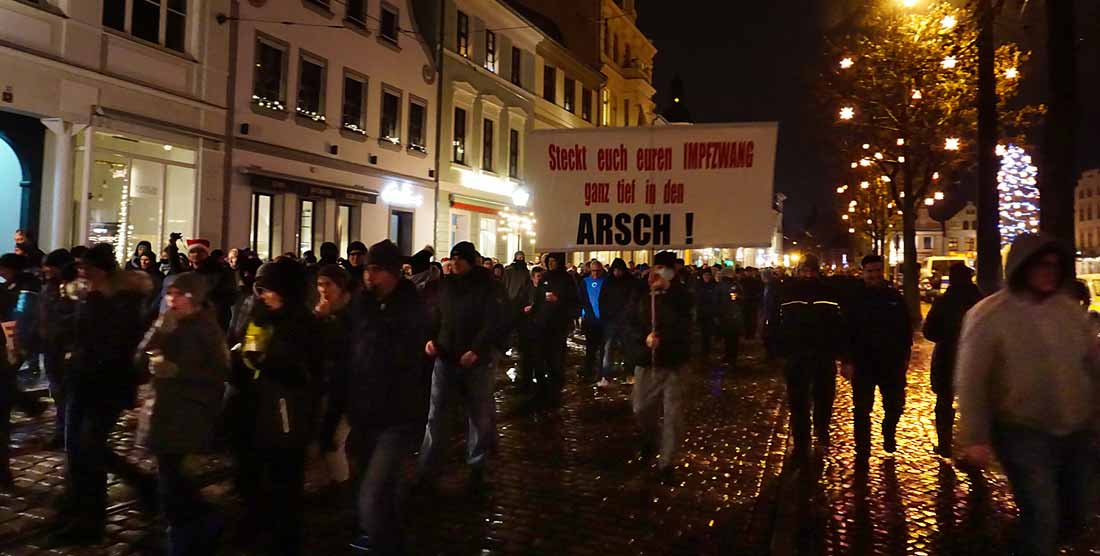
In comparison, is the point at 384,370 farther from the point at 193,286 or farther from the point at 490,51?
the point at 490,51

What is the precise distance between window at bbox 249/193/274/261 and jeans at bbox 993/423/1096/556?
17.8 metres

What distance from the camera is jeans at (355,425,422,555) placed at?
425 centimetres

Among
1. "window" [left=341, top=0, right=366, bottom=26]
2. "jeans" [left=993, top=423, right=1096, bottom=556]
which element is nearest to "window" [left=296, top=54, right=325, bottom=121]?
"window" [left=341, top=0, right=366, bottom=26]

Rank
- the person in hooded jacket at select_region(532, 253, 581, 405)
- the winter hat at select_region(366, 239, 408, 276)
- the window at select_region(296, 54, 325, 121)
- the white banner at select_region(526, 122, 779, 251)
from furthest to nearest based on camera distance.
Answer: the window at select_region(296, 54, 325, 121), the person in hooded jacket at select_region(532, 253, 581, 405), the white banner at select_region(526, 122, 779, 251), the winter hat at select_region(366, 239, 408, 276)

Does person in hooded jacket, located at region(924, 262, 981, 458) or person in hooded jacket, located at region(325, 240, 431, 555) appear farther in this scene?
person in hooded jacket, located at region(924, 262, 981, 458)

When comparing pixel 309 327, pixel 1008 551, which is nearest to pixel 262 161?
pixel 309 327

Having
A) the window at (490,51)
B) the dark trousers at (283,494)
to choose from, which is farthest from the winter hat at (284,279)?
the window at (490,51)

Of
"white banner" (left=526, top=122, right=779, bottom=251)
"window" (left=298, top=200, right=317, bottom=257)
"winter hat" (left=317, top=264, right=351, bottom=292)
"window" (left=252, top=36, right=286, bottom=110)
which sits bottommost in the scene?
"winter hat" (left=317, top=264, right=351, bottom=292)

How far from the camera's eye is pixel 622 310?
10.7 m

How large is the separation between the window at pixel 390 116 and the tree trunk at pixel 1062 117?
17.9 metres

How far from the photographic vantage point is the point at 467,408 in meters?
6.41

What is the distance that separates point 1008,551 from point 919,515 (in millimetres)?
819

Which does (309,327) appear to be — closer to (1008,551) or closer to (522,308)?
(1008,551)

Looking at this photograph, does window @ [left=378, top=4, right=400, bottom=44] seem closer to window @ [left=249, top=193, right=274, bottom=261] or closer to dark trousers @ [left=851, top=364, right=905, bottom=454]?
window @ [left=249, top=193, right=274, bottom=261]
